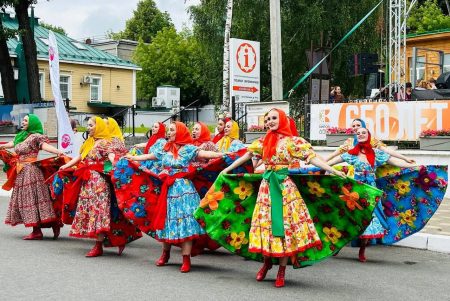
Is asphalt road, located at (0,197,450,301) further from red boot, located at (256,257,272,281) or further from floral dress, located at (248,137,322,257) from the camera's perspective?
floral dress, located at (248,137,322,257)

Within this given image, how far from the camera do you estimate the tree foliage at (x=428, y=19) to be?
3994cm

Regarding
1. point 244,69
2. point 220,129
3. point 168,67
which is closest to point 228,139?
point 220,129

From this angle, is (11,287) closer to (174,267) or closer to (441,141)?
(174,267)

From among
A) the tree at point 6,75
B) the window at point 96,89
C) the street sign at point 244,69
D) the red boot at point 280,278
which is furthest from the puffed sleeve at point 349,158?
the window at point 96,89

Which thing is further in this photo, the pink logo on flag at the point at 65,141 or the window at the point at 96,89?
the window at the point at 96,89

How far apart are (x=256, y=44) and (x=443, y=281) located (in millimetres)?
11980

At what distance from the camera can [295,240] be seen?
687 centimetres

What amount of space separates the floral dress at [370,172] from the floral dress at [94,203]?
3023 mm

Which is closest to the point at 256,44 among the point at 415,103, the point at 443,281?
the point at 415,103

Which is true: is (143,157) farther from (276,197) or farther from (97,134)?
(276,197)

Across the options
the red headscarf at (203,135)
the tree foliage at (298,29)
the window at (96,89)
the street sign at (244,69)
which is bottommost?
the red headscarf at (203,135)

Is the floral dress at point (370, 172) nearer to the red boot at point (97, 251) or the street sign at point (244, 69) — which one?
the red boot at point (97, 251)

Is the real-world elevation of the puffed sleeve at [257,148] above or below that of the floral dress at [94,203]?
above

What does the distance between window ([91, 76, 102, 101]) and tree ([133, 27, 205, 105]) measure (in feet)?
45.2
